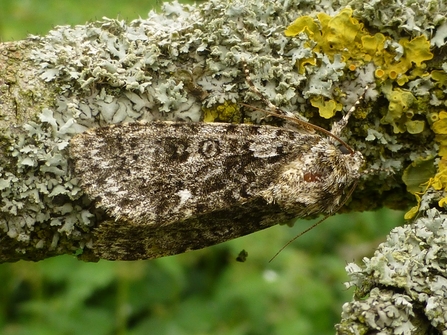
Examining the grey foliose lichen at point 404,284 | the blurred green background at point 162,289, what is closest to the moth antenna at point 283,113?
the grey foliose lichen at point 404,284

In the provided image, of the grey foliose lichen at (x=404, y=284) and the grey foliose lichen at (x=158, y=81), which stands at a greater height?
the grey foliose lichen at (x=158, y=81)

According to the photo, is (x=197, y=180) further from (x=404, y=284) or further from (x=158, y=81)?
(x=404, y=284)

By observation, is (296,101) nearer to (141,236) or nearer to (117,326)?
(141,236)

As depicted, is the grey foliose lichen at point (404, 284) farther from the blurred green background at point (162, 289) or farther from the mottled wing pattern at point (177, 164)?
the blurred green background at point (162, 289)

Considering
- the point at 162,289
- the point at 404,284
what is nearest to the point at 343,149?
the point at 404,284

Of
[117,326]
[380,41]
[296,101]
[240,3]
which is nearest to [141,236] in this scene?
[296,101]

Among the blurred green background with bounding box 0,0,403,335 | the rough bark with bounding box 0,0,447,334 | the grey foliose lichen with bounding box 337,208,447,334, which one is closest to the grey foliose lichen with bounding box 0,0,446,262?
the rough bark with bounding box 0,0,447,334

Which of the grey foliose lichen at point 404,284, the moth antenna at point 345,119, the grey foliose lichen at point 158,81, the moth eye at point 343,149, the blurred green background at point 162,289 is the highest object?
the grey foliose lichen at point 158,81
